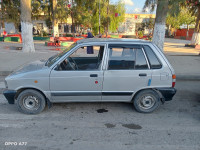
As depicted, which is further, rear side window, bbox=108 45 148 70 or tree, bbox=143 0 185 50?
tree, bbox=143 0 185 50

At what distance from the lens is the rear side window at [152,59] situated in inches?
140

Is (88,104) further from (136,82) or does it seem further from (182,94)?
(182,94)

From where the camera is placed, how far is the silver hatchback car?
3.44m

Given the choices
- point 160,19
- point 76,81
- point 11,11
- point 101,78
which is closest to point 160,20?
point 160,19

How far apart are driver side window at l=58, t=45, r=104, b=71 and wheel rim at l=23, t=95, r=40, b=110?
0.92 m

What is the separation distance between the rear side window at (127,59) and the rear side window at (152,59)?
0.12m

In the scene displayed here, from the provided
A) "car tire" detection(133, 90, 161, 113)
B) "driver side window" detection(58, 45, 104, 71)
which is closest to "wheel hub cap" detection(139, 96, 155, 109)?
"car tire" detection(133, 90, 161, 113)

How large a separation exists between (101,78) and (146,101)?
1236 mm

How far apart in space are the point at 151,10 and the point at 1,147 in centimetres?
1102

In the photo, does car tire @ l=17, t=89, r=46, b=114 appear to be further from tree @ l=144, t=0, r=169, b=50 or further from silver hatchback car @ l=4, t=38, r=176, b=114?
tree @ l=144, t=0, r=169, b=50

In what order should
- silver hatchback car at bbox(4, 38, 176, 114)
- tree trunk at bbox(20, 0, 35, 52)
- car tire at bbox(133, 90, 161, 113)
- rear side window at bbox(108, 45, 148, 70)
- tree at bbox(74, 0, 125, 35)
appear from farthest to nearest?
tree at bbox(74, 0, 125, 35) < tree trunk at bbox(20, 0, 35, 52) < car tire at bbox(133, 90, 161, 113) < rear side window at bbox(108, 45, 148, 70) < silver hatchback car at bbox(4, 38, 176, 114)

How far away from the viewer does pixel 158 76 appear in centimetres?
356

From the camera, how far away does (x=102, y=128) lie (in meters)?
3.22

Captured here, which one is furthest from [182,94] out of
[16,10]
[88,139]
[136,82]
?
[16,10]
